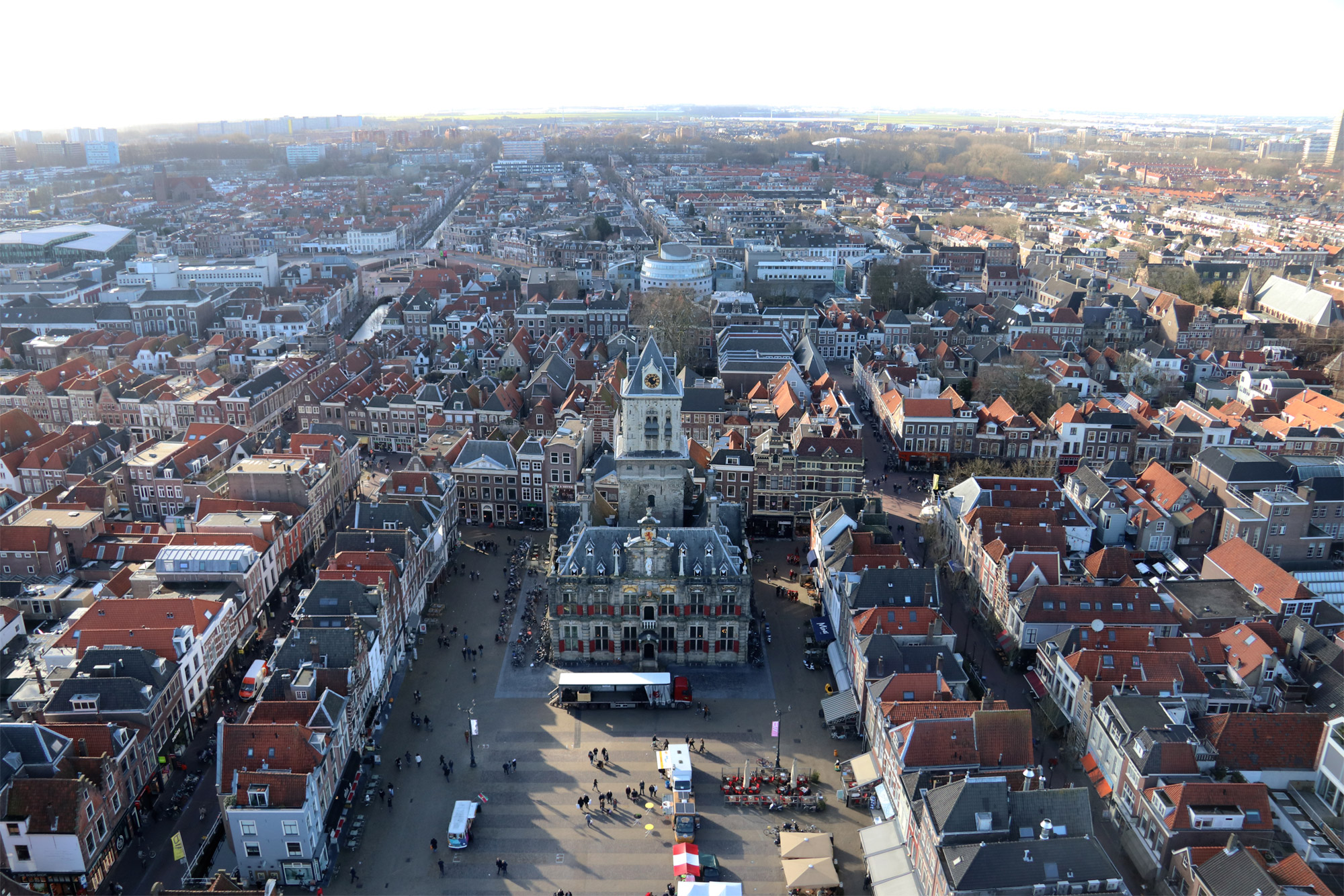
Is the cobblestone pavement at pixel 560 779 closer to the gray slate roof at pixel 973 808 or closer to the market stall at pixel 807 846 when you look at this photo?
the market stall at pixel 807 846

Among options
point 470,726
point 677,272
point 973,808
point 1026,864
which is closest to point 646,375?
point 470,726

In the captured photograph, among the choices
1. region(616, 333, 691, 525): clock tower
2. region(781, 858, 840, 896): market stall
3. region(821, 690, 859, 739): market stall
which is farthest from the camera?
region(616, 333, 691, 525): clock tower

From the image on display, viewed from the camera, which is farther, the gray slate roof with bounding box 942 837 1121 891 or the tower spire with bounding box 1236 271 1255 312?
the tower spire with bounding box 1236 271 1255 312


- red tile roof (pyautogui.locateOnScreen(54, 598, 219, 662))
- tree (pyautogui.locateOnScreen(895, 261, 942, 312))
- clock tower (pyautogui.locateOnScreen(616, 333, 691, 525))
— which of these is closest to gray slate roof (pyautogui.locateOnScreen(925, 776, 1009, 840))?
clock tower (pyautogui.locateOnScreen(616, 333, 691, 525))

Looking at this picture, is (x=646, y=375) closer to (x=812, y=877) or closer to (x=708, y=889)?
(x=708, y=889)

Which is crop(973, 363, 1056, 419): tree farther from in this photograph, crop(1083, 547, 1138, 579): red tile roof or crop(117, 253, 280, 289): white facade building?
crop(117, 253, 280, 289): white facade building

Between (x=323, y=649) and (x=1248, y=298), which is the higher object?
(x=1248, y=298)
